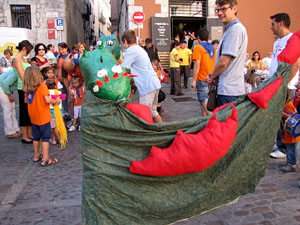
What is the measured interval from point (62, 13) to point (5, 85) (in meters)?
13.1

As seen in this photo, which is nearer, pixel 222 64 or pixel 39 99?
pixel 222 64

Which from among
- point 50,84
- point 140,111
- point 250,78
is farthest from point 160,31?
point 140,111

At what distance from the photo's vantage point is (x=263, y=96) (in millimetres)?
2646

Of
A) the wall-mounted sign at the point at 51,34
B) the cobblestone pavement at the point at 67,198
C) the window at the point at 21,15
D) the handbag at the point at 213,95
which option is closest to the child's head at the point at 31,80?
the cobblestone pavement at the point at 67,198

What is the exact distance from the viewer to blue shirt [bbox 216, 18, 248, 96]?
11.4ft

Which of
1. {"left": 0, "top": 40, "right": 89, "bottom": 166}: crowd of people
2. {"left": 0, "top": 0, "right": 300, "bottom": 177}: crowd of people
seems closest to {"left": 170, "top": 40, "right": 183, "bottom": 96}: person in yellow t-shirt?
{"left": 0, "top": 0, "right": 300, "bottom": 177}: crowd of people

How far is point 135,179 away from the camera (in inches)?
92.8

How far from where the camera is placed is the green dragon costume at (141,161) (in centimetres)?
233

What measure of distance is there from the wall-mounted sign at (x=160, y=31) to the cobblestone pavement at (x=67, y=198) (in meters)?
11.8

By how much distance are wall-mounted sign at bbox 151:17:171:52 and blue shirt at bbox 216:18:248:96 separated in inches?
501

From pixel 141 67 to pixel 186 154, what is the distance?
2898 millimetres

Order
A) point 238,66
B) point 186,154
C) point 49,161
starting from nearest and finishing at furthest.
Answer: point 186,154, point 238,66, point 49,161

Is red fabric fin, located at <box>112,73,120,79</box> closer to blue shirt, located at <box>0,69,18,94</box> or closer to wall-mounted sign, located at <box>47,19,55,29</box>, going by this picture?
blue shirt, located at <box>0,69,18,94</box>

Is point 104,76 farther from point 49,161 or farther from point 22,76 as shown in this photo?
point 22,76
